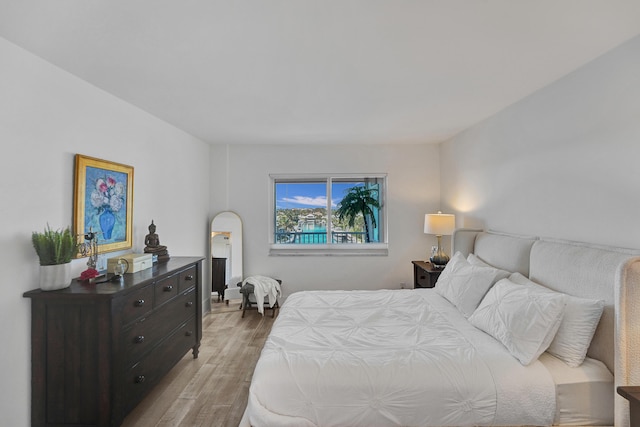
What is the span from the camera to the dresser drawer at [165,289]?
2.42 meters

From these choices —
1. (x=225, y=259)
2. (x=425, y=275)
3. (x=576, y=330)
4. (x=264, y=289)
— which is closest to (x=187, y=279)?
(x=264, y=289)

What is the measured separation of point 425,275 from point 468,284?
139 centimetres

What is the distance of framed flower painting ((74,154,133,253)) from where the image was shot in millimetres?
2270

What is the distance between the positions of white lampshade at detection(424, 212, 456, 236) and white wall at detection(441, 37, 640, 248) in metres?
0.51

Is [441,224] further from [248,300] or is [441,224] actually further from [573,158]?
[248,300]

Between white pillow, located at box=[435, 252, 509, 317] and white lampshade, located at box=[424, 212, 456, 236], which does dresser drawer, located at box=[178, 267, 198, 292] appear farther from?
white lampshade, located at box=[424, 212, 456, 236]

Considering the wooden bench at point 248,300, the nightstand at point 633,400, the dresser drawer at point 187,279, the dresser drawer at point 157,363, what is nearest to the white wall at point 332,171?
the wooden bench at point 248,300

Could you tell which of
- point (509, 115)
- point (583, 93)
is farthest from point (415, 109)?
point (583, 93)

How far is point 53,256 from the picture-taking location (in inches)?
75.5

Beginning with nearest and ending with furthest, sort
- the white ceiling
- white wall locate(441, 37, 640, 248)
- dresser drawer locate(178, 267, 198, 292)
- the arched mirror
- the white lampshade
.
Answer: the white ceiling < white wall locate(441, 37, 640, 248) < dresser drawer locate(178, 267, 198, 292) < the white lampshade < the arched mirror

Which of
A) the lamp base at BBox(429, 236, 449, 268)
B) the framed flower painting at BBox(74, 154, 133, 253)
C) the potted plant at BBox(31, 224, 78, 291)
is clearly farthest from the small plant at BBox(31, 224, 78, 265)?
the lamp base at BBox(429, 236, 449, 268)

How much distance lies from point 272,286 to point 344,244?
50.1 inches

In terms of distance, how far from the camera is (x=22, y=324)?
185 cm

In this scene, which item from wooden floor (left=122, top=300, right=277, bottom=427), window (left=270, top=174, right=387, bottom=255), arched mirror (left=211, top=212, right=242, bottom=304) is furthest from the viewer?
window (left=270, top=174, right=387, bottom=255)
